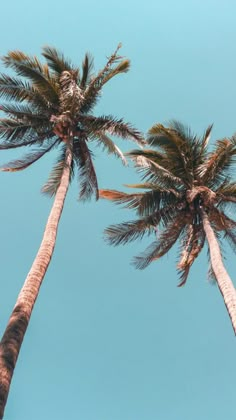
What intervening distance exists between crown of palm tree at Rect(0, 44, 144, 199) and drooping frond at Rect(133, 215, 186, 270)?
271 cm

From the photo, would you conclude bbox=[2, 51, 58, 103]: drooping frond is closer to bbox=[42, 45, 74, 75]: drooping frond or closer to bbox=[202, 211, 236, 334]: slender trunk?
bbox=[42, 45, 74, 75]: drooping frond

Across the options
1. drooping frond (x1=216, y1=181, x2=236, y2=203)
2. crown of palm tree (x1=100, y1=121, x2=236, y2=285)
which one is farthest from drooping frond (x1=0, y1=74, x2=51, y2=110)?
drooping frond (x1=216, y1=181, x2=236, y2=203)

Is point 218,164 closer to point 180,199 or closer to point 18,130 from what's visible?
point 180,199

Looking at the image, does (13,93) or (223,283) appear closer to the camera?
(223,283)

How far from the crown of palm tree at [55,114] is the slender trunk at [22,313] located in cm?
437

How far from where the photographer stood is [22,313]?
25.4 feet

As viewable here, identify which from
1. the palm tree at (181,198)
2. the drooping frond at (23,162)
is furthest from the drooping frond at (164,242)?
the drooping frond at (23,162)

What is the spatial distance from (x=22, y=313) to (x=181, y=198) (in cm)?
889

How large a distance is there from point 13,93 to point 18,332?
998cm

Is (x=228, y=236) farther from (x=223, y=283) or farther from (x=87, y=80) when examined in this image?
(x=87, y=80)

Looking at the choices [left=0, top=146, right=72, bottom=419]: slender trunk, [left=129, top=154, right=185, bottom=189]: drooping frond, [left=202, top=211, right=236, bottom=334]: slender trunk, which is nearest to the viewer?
[left=0, top=146, right=72, bottom=419]: slender trunk

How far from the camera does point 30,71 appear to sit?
15.2 metres

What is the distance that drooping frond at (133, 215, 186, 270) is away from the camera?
51.2 feet

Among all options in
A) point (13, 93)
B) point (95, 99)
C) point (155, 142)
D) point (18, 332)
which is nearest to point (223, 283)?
point (18, 332)
